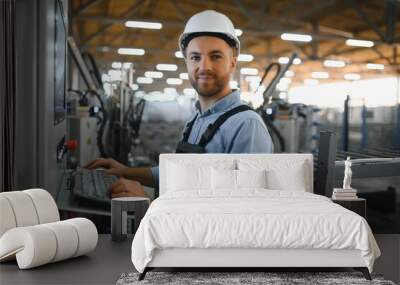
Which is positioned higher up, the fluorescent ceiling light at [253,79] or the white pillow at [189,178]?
the fluorescent ceiling light at [253,79]

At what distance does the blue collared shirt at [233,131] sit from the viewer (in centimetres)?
481

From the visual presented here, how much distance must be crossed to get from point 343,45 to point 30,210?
4.03 metres

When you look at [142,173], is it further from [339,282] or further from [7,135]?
[339,282]

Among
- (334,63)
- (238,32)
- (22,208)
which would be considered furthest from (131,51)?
(22,208)

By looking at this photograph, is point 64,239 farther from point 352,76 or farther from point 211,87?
point 352,76

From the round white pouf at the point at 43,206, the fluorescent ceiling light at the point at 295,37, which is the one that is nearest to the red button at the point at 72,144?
the round white pouf at the point at 43,206

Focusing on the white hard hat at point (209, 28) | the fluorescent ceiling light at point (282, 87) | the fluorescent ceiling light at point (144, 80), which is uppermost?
the white hard hat at point (209, 28)

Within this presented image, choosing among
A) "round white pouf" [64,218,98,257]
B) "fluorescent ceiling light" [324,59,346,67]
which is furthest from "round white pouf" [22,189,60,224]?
"fluorescent ceiling light" [324,59,346,67]

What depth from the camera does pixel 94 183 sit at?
206 inches

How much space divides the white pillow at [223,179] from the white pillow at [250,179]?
39 mm

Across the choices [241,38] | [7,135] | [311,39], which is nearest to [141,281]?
[7,135]

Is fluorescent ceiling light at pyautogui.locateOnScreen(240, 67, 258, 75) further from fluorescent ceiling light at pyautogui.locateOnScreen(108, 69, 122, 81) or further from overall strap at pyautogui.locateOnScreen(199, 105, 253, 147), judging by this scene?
fluorescent ceiling light at pyautogui.locateOnScreen(108, 69, 122, 81)

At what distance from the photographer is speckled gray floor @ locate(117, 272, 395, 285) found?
3199mm

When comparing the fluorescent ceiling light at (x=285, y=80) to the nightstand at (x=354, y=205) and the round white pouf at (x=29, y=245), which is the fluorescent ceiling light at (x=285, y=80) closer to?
the nightstand at (x=354, y=205)
